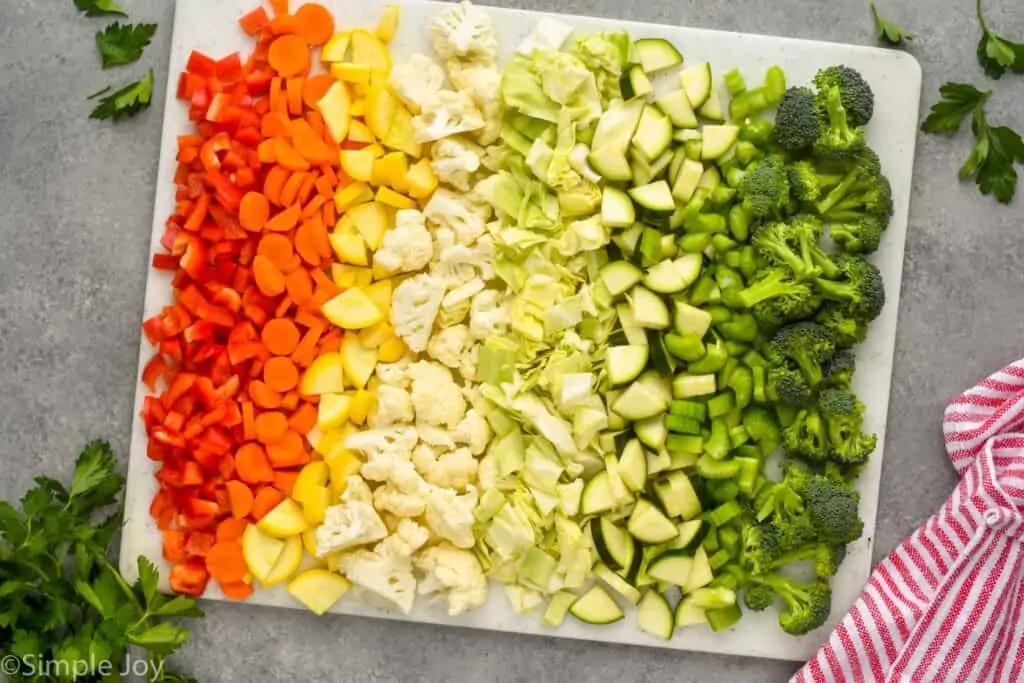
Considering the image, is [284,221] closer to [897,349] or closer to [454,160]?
[454,160]

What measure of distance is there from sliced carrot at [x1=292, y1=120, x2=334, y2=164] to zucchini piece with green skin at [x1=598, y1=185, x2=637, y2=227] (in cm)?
67

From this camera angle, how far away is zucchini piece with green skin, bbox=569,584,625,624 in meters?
2.55

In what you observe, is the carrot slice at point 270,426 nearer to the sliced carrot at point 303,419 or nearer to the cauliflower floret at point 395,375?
the sliced carrot at point 303,419

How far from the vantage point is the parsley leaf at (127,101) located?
8.68ft

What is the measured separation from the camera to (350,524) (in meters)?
2.47

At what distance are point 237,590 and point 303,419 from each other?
0.44 metres

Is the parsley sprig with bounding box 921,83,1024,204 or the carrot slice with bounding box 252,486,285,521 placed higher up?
the parsley sprig with bounding box 921,83,1024,204

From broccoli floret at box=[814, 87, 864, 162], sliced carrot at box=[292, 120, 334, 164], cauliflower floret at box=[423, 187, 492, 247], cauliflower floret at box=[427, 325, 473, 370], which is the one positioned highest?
broccoli floret at box=[814, 87, 864, 162]

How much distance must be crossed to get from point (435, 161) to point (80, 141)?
932 mm

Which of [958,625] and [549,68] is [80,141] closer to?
[549,68]

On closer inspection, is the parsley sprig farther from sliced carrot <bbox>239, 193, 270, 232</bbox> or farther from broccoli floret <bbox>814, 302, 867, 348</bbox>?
sliced carrot <bbox>239, 193, 270, 232</bbox>

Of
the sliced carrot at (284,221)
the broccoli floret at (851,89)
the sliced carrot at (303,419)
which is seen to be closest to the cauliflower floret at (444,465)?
the sliced carrot at (303,419)

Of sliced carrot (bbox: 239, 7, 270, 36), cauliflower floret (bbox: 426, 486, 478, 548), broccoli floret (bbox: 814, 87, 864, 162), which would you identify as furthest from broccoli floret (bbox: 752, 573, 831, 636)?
sliced carrot (bbox: 239, 7, 270, 36)

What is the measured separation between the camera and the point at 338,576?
8.39ft
